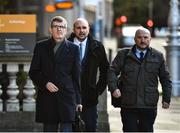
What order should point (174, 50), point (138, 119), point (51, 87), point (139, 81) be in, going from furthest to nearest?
point (174, 50) < point (138, 119) < point (139, 81) < point (51, 87)

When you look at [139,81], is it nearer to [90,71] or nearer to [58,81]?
[90,71]

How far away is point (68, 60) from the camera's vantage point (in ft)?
23.8

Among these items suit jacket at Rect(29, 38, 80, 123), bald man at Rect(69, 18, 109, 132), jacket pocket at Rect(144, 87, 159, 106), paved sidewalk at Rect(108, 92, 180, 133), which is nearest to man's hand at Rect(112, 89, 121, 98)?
jacket pocket at Rect(144, 87, 159, 106)

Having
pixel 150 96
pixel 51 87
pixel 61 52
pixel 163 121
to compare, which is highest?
pixel 61 52

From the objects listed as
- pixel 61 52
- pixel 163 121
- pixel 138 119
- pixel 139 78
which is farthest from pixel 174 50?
pixel 61 52

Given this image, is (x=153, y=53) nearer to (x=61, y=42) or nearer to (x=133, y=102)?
(x=133, y=102)

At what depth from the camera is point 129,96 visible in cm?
768

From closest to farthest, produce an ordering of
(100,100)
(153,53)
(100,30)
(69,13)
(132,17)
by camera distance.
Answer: (153,53)
(100,100)
(69,13)
(100,30)
(132,17)

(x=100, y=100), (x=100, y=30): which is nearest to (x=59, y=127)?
(x=100, y=100)

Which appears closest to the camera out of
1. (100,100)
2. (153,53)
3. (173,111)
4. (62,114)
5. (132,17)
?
(62,114)

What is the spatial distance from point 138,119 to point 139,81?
1.61 ft

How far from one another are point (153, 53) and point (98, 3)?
3786 centimetres

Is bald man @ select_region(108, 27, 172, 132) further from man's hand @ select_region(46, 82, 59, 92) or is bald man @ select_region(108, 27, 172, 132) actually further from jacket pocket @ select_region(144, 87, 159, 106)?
man's hand @ select_region(46, 82, 59, 92)

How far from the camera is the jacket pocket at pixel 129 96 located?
25.2ft
